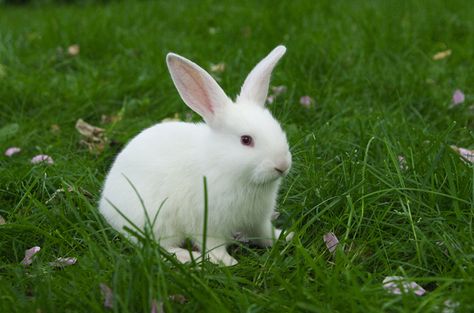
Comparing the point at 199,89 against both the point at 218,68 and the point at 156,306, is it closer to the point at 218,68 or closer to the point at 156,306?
the point at 156,306

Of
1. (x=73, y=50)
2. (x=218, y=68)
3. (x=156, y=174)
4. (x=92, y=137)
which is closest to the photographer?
(x=156, y=174)

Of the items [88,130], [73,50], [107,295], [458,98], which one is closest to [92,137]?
[88,130]

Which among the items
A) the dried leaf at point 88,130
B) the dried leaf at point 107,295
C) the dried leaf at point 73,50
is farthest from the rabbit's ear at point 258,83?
the dried leaf at point 73,50

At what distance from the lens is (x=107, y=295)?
94.7 inches

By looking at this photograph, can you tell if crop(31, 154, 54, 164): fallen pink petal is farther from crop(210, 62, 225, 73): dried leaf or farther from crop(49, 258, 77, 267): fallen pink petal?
crop(210, 62, 225, 73): dried leaf

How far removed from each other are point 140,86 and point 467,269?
2940 millimetres

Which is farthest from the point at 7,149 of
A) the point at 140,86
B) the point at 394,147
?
the point at 394,147

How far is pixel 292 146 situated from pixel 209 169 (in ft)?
2.34

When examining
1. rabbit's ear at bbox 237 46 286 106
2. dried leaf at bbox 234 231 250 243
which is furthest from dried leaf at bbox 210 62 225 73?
dried leaf at bbox 234 231 250 243

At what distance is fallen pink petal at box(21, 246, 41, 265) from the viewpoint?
288 centimetres

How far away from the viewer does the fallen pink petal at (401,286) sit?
2416mm

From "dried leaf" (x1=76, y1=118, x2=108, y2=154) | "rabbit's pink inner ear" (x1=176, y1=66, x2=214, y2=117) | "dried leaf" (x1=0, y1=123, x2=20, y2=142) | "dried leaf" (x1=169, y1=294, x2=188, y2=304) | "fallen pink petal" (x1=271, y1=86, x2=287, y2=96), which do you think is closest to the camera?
"dried leaf" (x1=169, y1=294, x2=188, y2=304)

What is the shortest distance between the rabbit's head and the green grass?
29 centimetres

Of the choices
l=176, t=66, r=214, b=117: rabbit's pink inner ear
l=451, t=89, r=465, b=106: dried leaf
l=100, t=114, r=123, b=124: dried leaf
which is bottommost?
l=100, t=114, r=123, b=124: dried leaf
